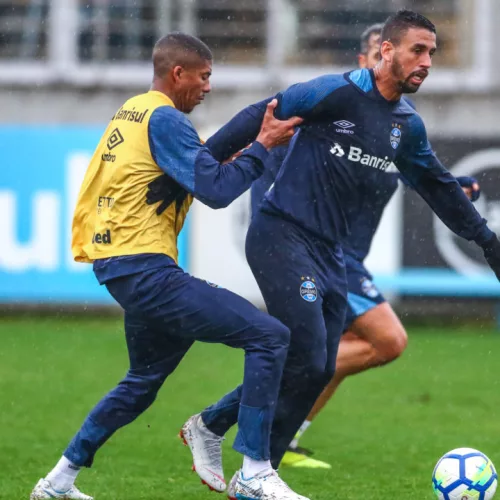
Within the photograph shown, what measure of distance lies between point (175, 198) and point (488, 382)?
17.6 ft

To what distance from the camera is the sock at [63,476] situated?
5969 millimetres

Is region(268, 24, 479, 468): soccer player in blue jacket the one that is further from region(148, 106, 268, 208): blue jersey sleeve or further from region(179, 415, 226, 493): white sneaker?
region(148, 106, 268, 208): blue jersey sleeve

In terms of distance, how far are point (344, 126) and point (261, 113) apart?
0.44 m

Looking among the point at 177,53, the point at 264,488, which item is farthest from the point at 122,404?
the point at 177,53

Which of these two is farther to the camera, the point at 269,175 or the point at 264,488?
the point at 269,175

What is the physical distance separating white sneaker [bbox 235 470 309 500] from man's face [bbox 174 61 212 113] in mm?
1763

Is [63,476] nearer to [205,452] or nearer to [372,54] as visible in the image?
[205,452]

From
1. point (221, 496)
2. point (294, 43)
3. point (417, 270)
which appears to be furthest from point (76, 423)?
point (294, 43)

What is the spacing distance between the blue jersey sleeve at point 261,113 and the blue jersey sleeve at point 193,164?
9.8 inches

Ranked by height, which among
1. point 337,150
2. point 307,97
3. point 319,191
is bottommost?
point 319,191

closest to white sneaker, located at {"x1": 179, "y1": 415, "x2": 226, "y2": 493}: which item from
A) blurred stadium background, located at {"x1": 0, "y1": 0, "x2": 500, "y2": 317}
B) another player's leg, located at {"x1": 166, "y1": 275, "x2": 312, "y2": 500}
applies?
another player's leg, located at {"x1": 166, "y1": 275, "x2": 312, "y2": 500}

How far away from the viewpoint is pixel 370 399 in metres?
9.56

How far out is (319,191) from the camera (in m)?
6.12

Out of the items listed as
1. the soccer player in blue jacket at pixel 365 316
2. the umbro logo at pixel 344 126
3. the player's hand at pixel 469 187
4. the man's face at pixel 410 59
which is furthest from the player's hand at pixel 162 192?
the player's hand at pixel 469 187
